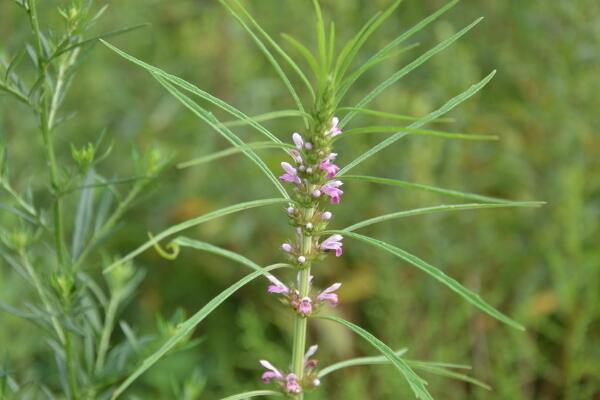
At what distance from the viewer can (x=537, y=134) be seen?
2.90 m

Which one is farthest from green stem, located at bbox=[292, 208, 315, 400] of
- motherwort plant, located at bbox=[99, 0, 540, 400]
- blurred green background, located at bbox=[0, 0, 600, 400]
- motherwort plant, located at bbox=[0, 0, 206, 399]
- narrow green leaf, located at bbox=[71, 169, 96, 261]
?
blurred green background, located at bbox=[0, 0, 600, 400]

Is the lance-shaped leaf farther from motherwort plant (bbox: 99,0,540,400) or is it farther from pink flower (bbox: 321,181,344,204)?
pink flower (bbox: 321,181,344,204)

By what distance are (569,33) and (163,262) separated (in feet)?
5.18

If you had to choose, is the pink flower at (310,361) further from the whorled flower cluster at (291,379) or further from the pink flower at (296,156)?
the pink flower at (296,156)

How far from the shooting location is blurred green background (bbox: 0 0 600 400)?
2418 mm

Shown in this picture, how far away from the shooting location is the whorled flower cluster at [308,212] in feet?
2.65

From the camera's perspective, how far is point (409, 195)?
2467 millimetres

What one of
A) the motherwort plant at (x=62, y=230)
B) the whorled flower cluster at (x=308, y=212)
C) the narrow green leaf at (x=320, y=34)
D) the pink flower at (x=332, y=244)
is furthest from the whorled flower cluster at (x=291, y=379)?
the narrow green leaf at (x=320, y=34)

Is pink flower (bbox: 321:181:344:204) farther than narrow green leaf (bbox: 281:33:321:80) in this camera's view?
Yes

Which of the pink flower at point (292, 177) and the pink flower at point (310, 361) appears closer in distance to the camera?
the pink flower at point (292, 177)

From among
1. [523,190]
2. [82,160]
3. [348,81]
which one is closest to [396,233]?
[523,190]

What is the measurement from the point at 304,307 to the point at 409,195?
1.64m

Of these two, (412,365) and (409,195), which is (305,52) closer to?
(412,365)

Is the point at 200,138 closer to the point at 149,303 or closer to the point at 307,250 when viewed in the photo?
the point at 149,303
